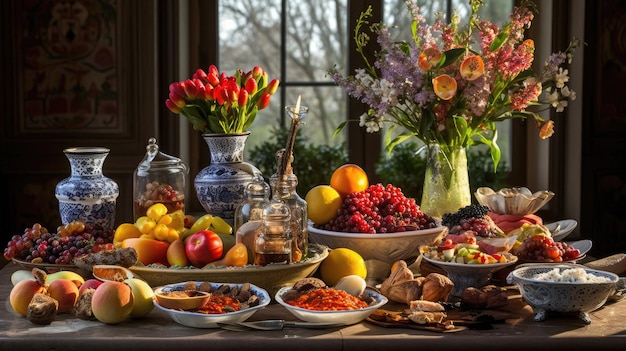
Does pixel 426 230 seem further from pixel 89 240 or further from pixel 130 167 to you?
pixel 130 167

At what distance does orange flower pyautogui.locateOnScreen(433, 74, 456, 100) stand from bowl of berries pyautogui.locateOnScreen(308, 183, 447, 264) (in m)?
0.32

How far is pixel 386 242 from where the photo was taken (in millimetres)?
2197

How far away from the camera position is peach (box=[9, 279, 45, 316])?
5.99 feet

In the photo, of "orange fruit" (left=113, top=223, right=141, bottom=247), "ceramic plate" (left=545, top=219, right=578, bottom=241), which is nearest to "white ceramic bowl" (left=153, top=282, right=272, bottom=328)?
"orange fruit" (left=113, top=223, right=141, bottom=247)

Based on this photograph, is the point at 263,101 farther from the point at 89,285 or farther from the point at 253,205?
the point at 89,285

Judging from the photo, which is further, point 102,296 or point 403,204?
point 403,204

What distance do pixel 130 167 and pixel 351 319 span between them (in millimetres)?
2351

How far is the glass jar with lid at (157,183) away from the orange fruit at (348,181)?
0.47 meters

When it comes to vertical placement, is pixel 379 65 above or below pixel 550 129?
above

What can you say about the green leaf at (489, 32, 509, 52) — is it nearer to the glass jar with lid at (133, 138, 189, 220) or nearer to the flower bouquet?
the flower bouquet

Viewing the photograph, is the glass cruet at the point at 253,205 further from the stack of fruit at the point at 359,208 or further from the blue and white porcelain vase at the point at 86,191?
the blue and white porcelain vase at the point at 86,191

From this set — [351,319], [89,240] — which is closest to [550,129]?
[351,319]

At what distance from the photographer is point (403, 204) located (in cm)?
228

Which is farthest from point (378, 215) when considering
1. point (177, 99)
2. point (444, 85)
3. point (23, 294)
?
point (23, 294)
